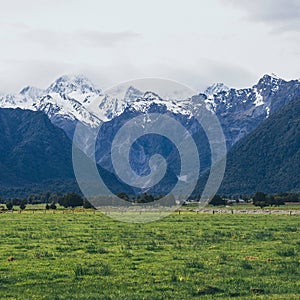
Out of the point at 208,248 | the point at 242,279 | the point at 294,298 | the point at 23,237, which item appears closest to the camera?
the point at 294,298

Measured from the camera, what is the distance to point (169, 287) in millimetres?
25328

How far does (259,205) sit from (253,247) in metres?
132

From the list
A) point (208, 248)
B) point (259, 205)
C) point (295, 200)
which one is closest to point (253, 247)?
point (208, 248)

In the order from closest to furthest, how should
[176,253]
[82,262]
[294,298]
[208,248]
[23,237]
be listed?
[294,298], [82,262], [176,253], [208,248], [23,237]

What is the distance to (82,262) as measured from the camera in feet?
107

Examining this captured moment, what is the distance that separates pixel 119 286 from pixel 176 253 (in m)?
11.4

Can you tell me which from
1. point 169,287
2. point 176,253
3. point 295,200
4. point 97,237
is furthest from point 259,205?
point 169,287

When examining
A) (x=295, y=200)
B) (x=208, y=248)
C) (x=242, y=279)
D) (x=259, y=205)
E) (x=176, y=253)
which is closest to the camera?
(x=242, y=279)

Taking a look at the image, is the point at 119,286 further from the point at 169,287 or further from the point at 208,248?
the point at 208,248

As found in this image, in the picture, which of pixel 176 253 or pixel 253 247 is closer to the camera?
pixel 176 253

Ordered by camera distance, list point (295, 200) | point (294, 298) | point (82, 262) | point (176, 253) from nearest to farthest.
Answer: point (294, 298), point (82, 262), point (176, 253), point (295, 200)

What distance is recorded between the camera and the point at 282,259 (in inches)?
1314

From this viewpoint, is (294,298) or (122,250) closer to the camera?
(294,298)

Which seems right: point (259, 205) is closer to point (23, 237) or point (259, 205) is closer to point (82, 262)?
point (23, 237)
